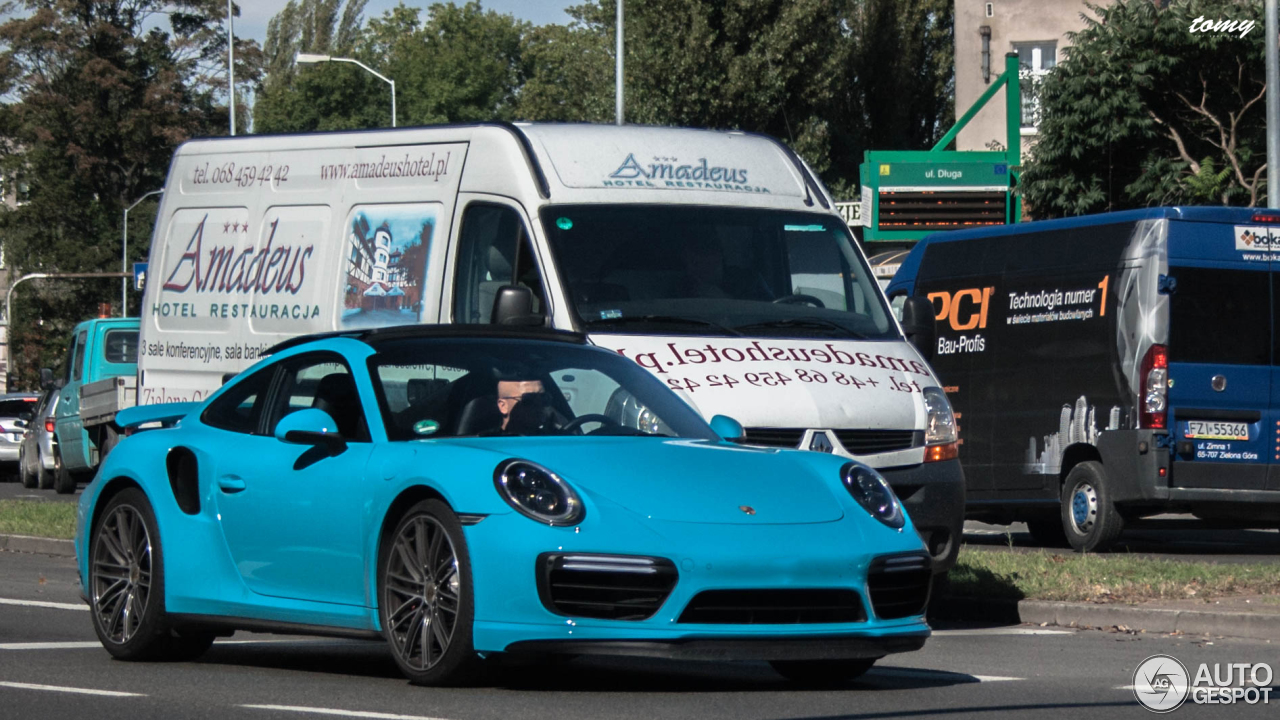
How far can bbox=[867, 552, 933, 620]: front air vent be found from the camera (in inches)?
303

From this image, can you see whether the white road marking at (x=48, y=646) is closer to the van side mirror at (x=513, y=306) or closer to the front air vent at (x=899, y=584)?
the van side mirror at (x=513, y=306)

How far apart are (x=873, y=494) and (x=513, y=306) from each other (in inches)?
130

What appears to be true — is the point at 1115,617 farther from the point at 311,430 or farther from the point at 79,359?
the point at 79,359

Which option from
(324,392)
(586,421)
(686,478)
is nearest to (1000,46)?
(324,392)

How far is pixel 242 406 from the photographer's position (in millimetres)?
9125

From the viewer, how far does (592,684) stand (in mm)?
8086

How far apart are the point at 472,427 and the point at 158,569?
1.70m

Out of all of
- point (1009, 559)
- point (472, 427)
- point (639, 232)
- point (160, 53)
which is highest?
point (160, 53)

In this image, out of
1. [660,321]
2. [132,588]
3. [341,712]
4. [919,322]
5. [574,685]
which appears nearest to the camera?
[341,712]

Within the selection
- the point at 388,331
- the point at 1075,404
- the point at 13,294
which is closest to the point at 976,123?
the point at 1075,404

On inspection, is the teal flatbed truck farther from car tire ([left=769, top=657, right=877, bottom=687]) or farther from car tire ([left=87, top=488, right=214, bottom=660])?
car tire ([left=769, top=657, right=877, bottom=687])

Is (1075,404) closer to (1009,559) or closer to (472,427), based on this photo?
(1009,559)

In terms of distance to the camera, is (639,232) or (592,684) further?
(639,232)

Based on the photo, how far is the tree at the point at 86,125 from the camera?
72.6 m
